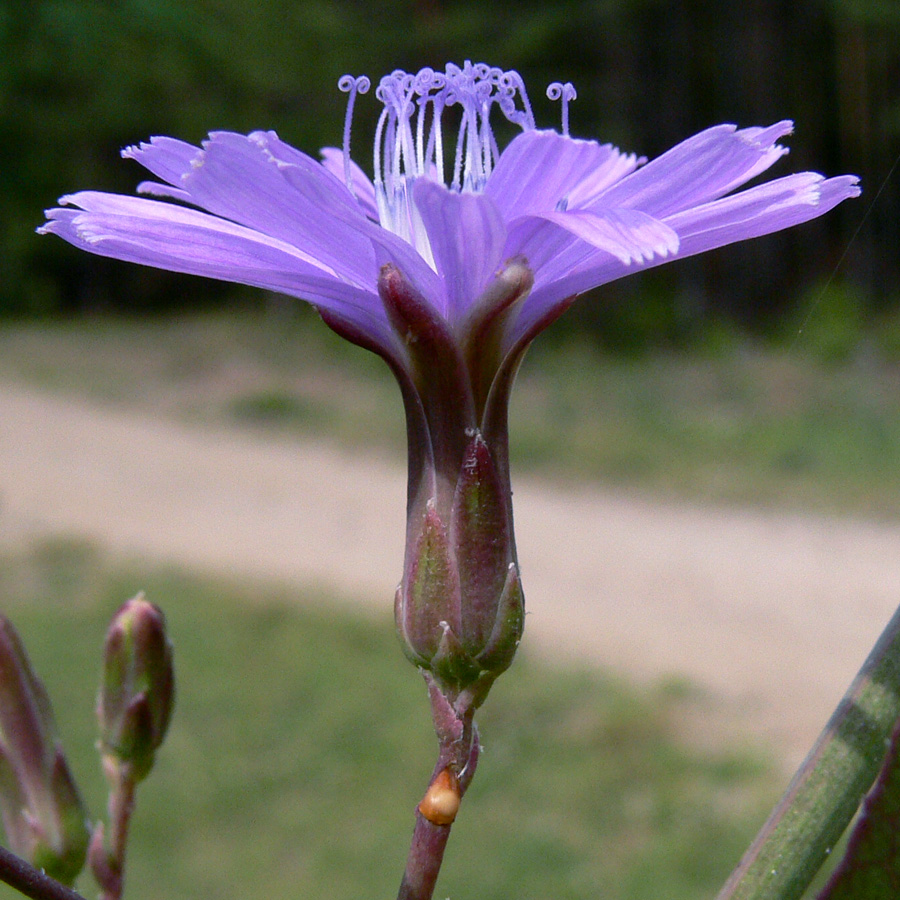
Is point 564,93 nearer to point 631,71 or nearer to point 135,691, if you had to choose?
point 135,691

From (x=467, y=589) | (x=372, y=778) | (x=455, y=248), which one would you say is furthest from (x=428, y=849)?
(x=372, y=778)

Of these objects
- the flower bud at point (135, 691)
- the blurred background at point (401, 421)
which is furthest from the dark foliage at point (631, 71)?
the flower bud at point (135, 691)

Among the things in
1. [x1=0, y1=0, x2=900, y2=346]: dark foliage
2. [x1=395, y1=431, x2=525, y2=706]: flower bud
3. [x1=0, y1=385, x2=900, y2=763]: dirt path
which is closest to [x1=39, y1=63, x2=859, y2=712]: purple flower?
[x1=395, y1=431, x2=525, y2=706]: flower bud

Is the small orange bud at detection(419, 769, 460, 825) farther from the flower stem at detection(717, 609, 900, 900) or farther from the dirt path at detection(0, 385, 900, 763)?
the dirt path at detection(0, 385, 900, 763)

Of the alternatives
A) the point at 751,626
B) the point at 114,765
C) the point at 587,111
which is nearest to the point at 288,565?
the point at 751,626

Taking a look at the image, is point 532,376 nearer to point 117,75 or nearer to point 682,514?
point 682,514

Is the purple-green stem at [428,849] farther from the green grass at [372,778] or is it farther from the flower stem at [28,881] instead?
the green grass at [372,778]
